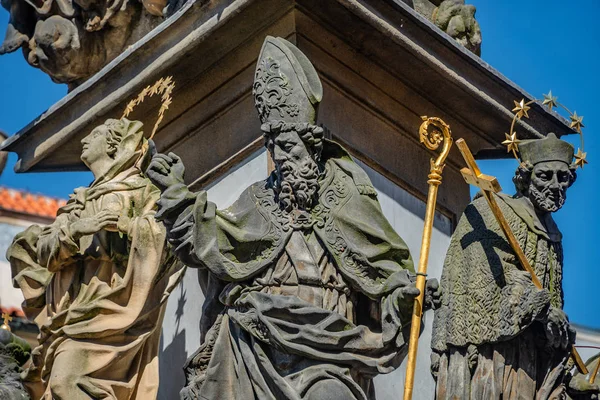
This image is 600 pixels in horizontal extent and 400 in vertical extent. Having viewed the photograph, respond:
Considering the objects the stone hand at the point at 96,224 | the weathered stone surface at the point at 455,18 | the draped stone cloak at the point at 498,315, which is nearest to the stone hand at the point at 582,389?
the draped stone cloak at the point at 498,315

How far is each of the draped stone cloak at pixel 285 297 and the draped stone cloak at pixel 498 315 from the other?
407 millimetres

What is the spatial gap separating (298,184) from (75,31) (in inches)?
140

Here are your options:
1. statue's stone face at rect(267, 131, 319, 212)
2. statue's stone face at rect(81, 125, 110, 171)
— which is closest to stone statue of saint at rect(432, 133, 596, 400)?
statue's stone face at rect(267, 131, 319, 212)

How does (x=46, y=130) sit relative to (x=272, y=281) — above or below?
above

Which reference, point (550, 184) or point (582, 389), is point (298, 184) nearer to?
point (550, 184)

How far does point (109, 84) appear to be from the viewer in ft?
42.9

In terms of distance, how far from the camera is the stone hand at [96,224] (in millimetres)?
11992

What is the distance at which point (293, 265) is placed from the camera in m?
10.8

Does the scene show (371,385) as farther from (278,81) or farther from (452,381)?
(278,81)

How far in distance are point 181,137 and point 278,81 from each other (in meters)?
1.92

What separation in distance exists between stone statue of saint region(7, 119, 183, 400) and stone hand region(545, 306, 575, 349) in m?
2.33

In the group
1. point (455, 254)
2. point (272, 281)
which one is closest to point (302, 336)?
point (272, 281)

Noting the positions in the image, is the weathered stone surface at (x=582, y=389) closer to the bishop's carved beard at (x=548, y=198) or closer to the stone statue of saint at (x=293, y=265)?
the bishop's carved beard at (x=548, y=198)

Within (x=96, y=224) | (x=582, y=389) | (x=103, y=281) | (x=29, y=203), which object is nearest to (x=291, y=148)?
(x=96, y=224)
